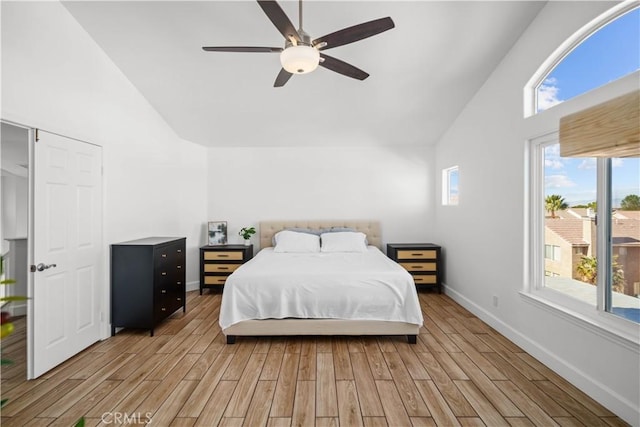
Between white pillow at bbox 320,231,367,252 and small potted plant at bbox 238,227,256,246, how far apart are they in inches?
48.5

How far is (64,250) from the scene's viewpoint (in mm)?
2656

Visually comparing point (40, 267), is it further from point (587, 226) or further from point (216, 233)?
point (587, 226)

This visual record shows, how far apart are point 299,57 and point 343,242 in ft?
9.73

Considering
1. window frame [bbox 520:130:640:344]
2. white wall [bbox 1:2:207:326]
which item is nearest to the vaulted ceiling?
white wall [bbox 1:2:207:326]

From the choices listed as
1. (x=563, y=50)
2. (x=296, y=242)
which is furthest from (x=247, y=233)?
(x=563, y=50)

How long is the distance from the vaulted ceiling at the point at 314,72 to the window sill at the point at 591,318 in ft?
7.93

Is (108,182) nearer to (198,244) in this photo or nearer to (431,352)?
(198,244)

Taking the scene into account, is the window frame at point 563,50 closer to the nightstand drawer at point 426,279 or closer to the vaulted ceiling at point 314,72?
the vaulted ceiling at point 314,72

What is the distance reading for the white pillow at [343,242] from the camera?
4.47m

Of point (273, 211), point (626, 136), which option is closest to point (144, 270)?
point (273, 211)

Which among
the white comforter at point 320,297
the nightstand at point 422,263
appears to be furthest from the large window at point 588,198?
the nightstand at point 422,263

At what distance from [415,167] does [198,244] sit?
3922mm

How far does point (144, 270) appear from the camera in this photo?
3.16 metres

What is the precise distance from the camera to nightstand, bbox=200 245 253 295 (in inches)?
183
